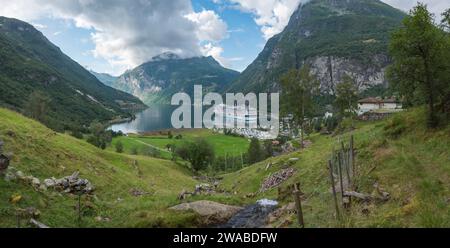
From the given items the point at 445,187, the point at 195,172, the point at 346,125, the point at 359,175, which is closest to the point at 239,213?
the point at 359,175

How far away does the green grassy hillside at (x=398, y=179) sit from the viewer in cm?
1603

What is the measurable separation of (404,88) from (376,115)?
211 ft

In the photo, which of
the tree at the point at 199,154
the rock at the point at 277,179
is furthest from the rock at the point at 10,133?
the tree at the point at 199,154

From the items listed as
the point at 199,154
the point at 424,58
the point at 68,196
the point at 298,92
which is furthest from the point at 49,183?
the point at 199,154

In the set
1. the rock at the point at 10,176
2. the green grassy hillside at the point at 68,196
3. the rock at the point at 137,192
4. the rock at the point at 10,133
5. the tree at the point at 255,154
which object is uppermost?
the rock at the point at 10,133

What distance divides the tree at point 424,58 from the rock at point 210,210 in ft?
68.5

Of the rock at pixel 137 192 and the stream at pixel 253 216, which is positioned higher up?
the stream at pixel 253 216

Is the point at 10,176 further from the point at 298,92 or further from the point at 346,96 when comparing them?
the point at 346,96

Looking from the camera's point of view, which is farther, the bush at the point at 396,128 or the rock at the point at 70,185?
the bush at the point at 396,128

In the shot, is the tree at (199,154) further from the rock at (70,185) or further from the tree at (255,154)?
the rock at (70,185)

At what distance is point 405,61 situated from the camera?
33.0 metres

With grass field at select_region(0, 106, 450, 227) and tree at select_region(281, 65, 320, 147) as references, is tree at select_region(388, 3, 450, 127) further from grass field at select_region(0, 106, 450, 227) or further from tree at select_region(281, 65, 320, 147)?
tree at select_region(281, 65, 320, 147)

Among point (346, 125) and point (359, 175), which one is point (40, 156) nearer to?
point (359, 175)

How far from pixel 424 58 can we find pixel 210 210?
23.5m
